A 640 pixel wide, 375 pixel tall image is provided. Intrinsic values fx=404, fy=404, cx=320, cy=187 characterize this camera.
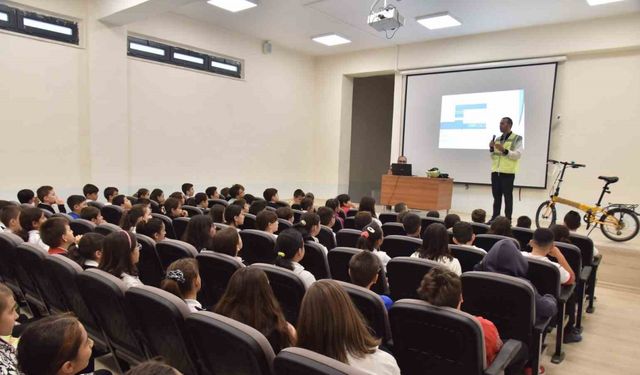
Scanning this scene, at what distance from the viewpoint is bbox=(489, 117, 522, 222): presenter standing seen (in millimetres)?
5773

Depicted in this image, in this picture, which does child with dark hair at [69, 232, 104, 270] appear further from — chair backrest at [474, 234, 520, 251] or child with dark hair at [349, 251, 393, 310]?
chair backrest at [474, 234, 520, 251]

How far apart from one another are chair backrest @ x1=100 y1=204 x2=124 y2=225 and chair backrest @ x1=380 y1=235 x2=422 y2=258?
2.94 meters

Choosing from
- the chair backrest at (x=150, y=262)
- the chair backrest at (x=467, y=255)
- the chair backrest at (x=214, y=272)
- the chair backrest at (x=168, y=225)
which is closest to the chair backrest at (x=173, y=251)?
the chair backrest at (x=150, y=262)

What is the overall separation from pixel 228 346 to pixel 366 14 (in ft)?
22.4

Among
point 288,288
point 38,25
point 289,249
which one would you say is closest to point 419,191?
point 289,249

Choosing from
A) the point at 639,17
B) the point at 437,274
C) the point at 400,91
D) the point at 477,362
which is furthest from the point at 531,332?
the point at 400,91

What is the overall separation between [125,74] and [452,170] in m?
6.45

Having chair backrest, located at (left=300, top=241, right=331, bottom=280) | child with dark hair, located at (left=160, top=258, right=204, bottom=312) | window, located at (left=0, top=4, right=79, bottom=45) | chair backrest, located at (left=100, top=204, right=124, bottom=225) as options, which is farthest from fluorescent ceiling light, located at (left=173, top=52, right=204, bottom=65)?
child with dark hair, located at (left=160, top=258, right=204, bottom=312)

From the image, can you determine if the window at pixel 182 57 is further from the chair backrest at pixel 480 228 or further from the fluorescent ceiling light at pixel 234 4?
the chair backrest at pixel 480 228

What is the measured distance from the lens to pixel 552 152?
743cm

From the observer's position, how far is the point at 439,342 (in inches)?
66.8

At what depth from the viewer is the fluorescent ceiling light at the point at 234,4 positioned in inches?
258

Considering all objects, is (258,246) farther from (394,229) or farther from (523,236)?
(523,236)

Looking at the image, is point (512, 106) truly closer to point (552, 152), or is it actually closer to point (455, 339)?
point (552, 152)
